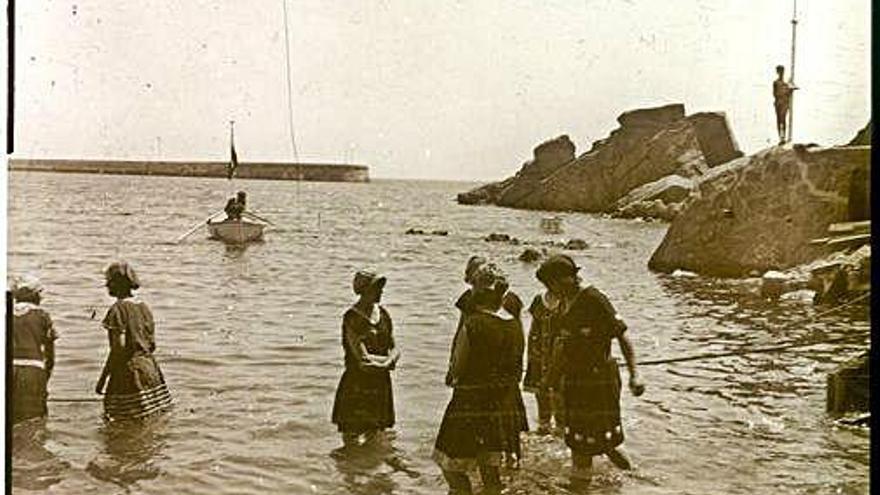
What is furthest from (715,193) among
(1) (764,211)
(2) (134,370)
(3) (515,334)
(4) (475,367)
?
(2) (134,370)

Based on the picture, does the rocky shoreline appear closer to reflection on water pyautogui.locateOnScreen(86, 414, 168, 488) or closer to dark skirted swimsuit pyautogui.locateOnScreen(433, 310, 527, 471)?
dark skirted swimsuit pyautogui.locateOnScreen(433, 310, 527, 471)

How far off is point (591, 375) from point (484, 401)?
234 millimetres

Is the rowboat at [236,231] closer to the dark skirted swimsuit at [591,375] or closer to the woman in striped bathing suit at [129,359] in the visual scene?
the woman in striped bathing suit at [129,359]

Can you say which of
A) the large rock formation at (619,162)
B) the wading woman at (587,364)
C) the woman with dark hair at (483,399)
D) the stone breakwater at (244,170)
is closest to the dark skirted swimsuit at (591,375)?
the wading woman at (587,364)

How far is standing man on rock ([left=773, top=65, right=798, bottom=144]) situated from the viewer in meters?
2.00

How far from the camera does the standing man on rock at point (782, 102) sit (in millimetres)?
1999

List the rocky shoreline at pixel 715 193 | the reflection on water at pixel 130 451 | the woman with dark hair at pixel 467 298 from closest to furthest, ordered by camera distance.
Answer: the reflection on water at pixel 130 451 < the woman with dark hair at pixel 467 298 < the rocky shoreline at pixel 715 193

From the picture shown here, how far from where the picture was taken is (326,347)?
188 centimetres

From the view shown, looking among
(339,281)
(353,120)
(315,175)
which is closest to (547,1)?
(353,120)

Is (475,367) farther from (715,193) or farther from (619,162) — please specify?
(715,193)

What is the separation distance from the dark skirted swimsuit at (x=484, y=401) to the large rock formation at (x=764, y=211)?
433mm

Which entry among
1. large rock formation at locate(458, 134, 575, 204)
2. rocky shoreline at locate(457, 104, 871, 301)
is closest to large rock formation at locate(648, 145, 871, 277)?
rocky shoreline at locate(457, 104, 871, 301)

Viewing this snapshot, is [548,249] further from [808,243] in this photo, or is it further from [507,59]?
[808,243]

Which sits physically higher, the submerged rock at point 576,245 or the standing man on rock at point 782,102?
the standing man on rock at point 782,102
